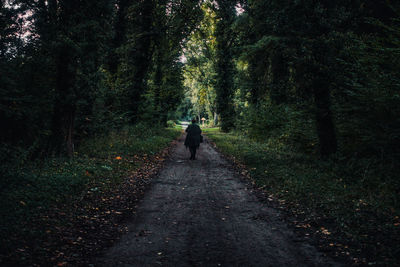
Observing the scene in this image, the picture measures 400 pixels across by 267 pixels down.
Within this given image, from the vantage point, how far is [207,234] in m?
5.23

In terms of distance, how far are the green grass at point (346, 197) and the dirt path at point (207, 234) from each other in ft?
2.68

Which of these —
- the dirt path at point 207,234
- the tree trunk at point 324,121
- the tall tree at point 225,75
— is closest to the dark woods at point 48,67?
the dirt path at point 207,234

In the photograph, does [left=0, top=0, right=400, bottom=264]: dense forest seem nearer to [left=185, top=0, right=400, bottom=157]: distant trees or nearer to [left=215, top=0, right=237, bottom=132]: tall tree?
[left=185, top=0, right=400, bottom=157]: distant trees

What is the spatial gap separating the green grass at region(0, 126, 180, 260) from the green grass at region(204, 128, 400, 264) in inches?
205

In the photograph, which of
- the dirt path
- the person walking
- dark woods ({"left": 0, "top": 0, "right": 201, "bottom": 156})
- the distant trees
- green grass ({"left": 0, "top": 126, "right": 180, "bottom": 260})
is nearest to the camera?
the dirt path

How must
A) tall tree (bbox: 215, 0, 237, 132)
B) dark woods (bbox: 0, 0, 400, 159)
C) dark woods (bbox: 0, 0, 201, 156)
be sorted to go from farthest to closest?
tall tree (bbox: 215, 0, 237, 132) → dark woods (bbox: 0, 0, 201, 156) → dark woods (bbox: 0, 0, 400, 159)

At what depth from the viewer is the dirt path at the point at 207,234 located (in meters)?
4.26

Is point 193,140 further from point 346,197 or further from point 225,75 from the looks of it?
point 225,75

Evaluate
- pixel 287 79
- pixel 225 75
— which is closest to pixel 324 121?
→ pixel 287 79

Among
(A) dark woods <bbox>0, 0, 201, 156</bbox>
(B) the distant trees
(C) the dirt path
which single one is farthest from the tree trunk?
(A) dark woods <bbox>0, 0, 201, 156</bbox>

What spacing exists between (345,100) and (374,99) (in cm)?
277

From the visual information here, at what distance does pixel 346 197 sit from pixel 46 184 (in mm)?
7609

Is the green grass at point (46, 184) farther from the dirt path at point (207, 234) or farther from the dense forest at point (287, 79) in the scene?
the dirt path at point (207, 234)

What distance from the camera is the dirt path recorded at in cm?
426
